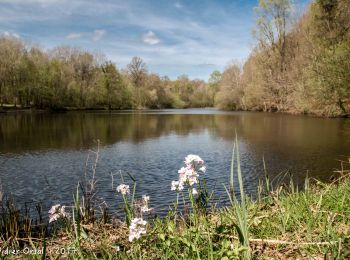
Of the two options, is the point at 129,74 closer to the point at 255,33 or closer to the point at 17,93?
the point at 17,93

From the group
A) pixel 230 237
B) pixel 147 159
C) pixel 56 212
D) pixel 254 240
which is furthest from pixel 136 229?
pixel 147 159

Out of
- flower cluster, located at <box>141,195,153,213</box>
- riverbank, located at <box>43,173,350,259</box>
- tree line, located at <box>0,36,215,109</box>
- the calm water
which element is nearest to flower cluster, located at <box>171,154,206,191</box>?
riverbank, located at <box>43,173,350,259</box>

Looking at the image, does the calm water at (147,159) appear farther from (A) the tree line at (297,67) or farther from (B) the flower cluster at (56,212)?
(A) the tree line at (297,67)

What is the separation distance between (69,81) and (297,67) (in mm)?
55108

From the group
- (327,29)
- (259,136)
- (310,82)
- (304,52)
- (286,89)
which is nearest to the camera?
(259,136)

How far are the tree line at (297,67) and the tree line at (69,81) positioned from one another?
97.5ft

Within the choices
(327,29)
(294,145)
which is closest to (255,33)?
(327,29)

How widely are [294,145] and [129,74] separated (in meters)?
96.1

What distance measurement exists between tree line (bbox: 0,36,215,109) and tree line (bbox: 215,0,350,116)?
29712mm

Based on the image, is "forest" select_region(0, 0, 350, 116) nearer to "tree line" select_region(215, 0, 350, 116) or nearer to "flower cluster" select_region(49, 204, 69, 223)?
"tree line" select_region(215, 0, 350, 116)

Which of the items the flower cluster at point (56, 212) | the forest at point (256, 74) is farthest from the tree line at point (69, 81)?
the flower cluster at point (56, 212)

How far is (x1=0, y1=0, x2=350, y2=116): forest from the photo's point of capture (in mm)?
40188

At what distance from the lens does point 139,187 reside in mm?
13773

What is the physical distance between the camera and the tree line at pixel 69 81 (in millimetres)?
72125
